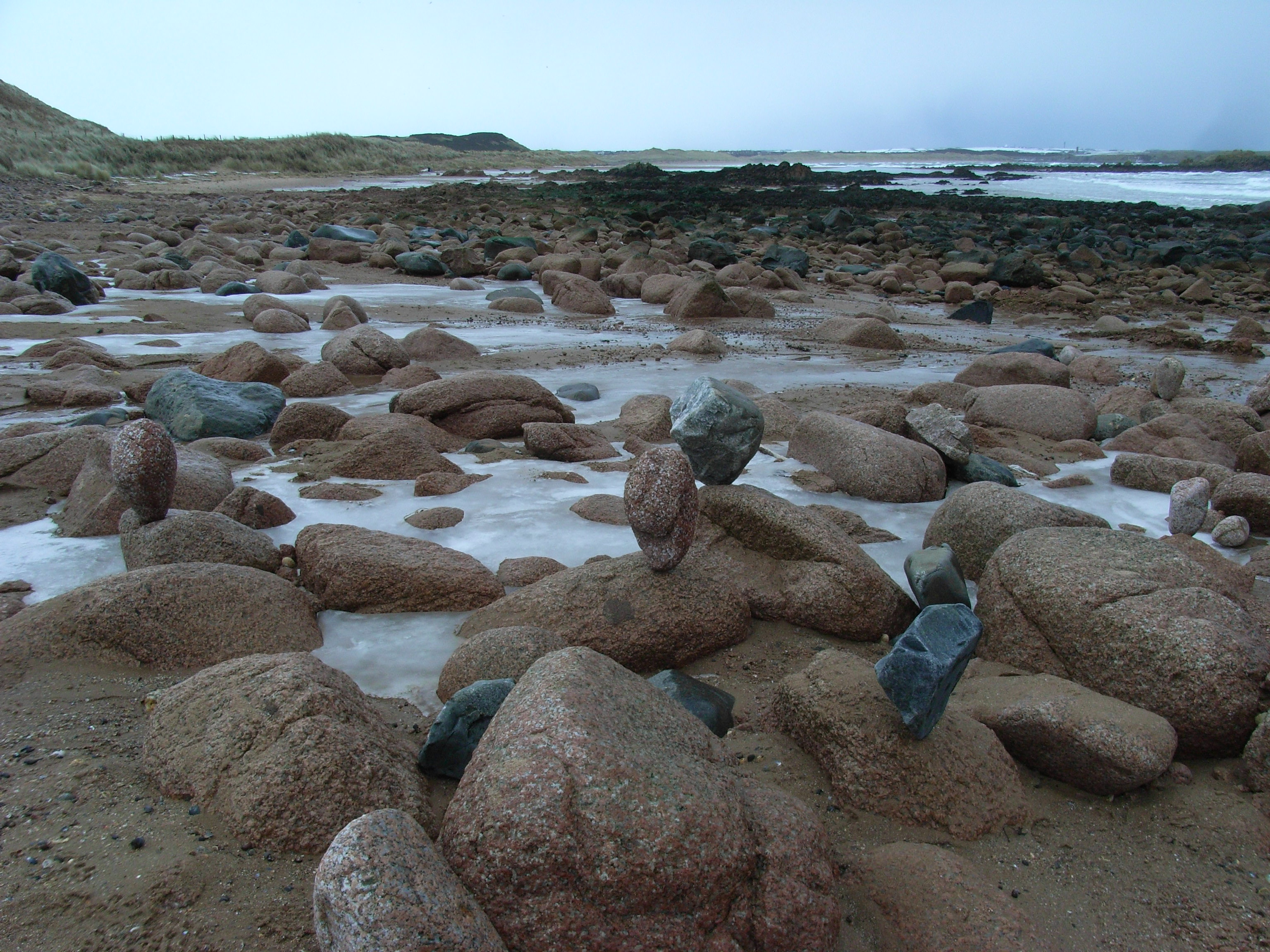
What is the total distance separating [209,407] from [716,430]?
124 inches

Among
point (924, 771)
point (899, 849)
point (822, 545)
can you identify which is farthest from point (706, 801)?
point (822, 545)

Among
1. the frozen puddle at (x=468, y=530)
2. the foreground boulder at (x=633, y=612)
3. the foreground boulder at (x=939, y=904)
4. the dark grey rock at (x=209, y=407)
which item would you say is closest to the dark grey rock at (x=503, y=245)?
the dark grey rock at (x=209, y=407)

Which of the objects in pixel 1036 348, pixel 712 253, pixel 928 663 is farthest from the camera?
pixel 712 253

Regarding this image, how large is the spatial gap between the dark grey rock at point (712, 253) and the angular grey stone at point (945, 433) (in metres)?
9.76

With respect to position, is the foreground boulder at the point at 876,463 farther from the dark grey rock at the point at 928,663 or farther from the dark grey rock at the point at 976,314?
the dark grey rock at the point at 976,314

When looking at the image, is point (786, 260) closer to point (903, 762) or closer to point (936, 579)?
point (936, 579)

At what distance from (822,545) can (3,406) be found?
5.07 metres

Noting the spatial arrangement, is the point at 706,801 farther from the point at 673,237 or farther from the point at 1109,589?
the point at 673,237

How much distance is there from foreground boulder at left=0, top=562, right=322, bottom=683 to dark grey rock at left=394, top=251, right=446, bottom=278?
966cm

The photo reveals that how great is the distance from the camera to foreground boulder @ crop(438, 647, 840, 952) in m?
1.41

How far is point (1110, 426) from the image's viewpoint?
17.5 feet

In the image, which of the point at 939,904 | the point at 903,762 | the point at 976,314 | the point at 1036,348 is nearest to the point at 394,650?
the point at 903,762

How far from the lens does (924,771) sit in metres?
1.96

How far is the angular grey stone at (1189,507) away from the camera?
12.1 ft
